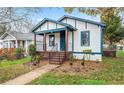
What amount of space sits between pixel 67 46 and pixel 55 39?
311mm

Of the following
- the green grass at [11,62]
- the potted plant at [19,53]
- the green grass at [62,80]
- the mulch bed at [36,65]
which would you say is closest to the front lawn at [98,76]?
the green grass at [62,80]

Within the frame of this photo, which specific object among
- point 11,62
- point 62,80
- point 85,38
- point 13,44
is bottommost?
point 62,80

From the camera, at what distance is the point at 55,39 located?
4.74 metres

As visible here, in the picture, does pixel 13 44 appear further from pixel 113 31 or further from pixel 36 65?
pixel 113 31

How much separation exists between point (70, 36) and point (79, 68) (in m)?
0.68

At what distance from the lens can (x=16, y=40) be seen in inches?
181

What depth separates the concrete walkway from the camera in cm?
439

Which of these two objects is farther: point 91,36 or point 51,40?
point 51,40

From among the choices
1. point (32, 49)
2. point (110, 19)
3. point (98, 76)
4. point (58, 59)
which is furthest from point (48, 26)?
point (98, 76)

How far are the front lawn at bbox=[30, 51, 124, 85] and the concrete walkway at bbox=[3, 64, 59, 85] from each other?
9cm

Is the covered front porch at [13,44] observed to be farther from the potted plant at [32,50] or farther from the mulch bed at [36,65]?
the mulch bed at [36,65]
